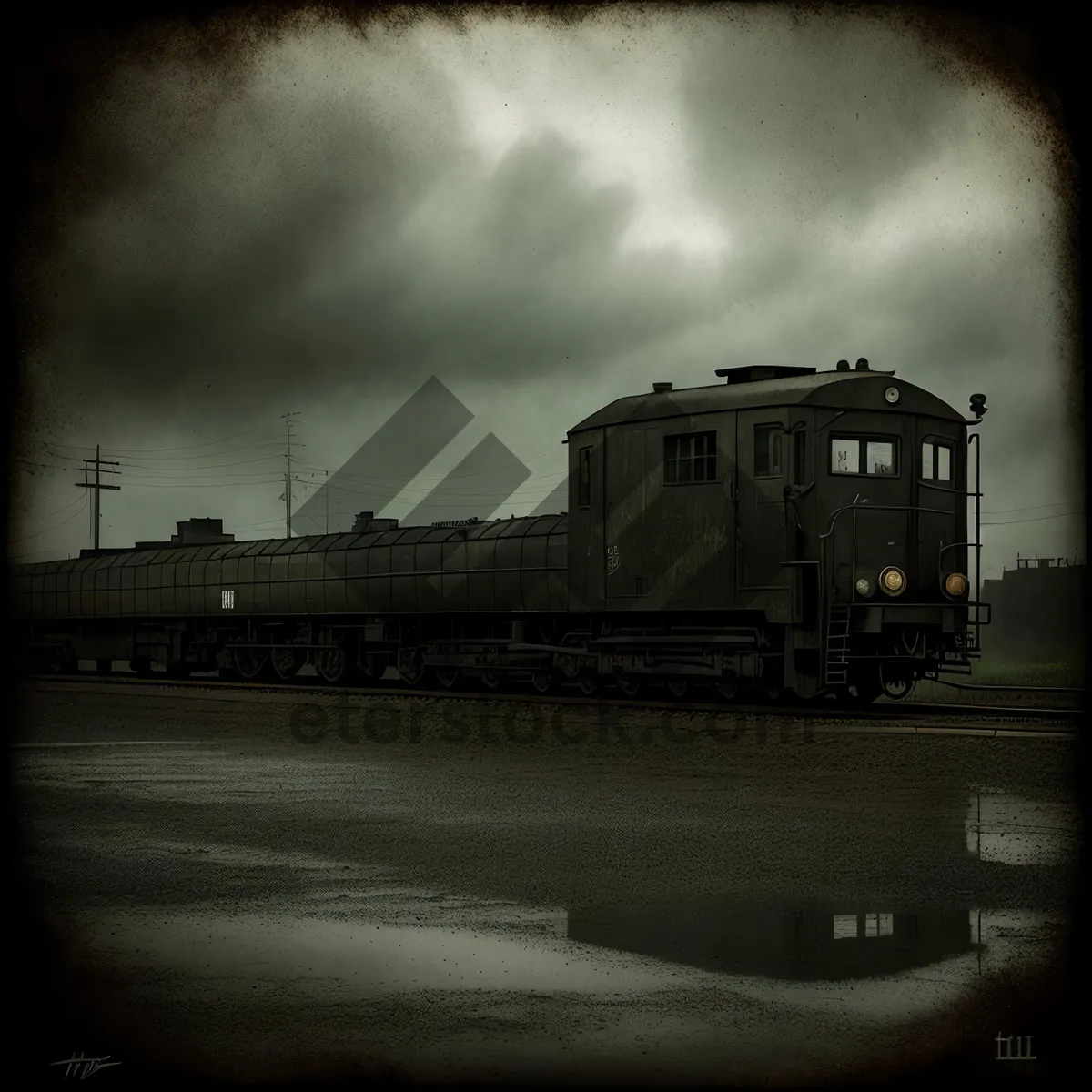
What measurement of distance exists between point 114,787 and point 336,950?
6740 mm

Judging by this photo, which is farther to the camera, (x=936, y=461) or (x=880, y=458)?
(x=936, y=461)

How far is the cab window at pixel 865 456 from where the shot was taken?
59.5ft

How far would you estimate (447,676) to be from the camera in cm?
2612

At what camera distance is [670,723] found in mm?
16984

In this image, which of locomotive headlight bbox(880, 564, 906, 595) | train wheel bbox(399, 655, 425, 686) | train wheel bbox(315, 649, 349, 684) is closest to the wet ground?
locomotive headlight bbox(880, 564, 906, 595)

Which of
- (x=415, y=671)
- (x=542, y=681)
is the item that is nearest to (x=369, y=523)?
(x=415, y=671)

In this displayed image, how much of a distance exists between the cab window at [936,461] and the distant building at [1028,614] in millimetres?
16182

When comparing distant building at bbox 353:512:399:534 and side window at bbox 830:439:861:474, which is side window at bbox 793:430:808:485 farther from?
distant building at bbox 353:512:399:534

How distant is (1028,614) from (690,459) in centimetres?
3323

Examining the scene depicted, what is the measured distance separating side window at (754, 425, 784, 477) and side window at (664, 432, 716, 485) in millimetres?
688

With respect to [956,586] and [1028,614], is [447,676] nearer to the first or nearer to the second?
[956,586]

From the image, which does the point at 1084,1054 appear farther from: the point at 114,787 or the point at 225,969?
the point at 114,787

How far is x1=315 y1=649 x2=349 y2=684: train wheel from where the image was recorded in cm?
2917
